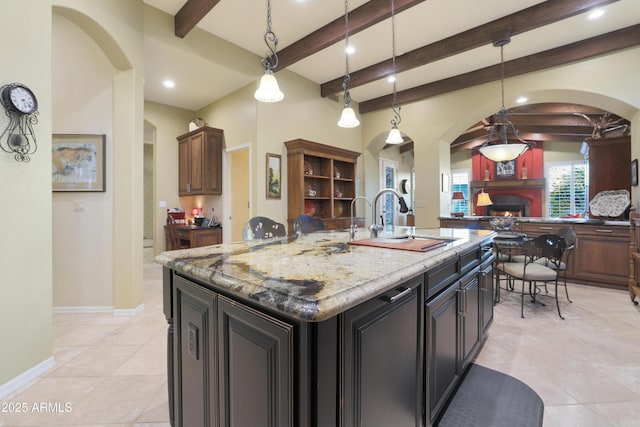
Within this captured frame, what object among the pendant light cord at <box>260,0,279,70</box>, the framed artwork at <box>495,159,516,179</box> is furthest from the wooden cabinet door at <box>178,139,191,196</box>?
the framed artwork at <box>495,159,516,179</box>

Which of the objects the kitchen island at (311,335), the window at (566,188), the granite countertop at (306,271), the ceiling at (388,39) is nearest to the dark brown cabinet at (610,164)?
the ceiling at (388,39)

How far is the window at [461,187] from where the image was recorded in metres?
9.31

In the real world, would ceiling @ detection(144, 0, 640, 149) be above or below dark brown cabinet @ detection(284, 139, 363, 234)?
above

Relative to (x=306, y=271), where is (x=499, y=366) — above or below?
below

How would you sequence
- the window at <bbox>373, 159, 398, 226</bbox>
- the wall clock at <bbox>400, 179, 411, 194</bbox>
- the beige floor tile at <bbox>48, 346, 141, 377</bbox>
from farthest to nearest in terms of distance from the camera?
the wall clock at <bbox>400, 179, 411, 194</bbox> → the window at <bbox>373, 159, 398, 226</bbox> → the beige floor tile at <bbox>48, 346, 141, 377</bbox>

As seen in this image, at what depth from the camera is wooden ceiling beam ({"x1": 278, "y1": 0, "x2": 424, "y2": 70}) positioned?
115 inches

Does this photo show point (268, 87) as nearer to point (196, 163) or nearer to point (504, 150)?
point (504, 150)

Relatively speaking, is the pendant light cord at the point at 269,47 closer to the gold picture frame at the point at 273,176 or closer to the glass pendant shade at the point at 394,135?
the glass pendant shade at the point at 394,135

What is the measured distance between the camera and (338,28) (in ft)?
11.1

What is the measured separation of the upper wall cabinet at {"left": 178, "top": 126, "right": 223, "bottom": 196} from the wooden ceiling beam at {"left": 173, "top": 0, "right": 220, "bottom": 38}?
1.61m

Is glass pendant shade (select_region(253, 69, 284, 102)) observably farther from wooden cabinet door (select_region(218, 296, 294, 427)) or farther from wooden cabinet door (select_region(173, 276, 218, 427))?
wooden cabinet door (select_region(218, 296, 294, 427))

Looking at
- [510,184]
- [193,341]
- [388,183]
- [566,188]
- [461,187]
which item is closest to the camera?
[193,341]

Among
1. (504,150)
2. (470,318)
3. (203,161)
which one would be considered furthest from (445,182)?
(203,161)

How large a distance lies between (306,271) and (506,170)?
9.62 metres
